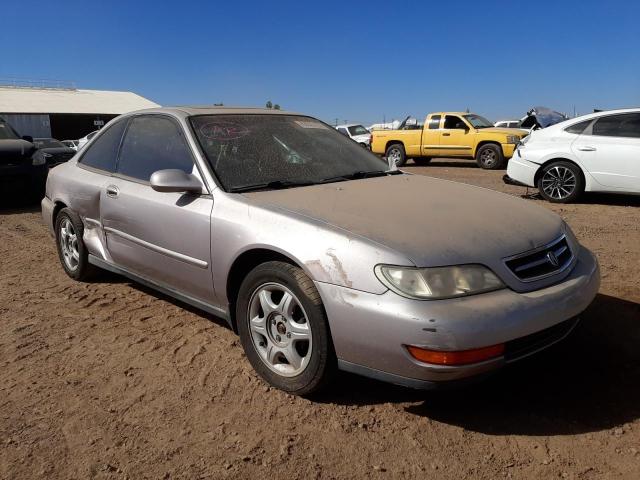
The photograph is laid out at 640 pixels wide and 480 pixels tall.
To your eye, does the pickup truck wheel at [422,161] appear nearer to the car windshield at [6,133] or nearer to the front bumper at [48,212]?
the car windshield at [6,133]

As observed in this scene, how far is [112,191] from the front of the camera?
Answer: 3.88 m

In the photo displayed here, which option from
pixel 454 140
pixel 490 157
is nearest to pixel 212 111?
pixel 490 157

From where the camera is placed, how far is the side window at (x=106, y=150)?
4172 millimetres

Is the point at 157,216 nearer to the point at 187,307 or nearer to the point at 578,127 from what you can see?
the point at 187,307

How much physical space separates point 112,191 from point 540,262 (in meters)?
2.88

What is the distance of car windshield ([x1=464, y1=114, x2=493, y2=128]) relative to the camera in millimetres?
15348


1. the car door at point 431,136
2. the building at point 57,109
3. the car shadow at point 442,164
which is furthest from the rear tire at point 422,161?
the building at point 57,109

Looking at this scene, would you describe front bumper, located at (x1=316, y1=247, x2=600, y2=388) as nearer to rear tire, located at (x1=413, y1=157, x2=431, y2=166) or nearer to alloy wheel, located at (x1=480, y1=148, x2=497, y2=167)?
alloy wheel, located at (x1=480, y1=148, x2=497, y2=167)

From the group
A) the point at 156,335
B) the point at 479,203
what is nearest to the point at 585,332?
the point at 479,203

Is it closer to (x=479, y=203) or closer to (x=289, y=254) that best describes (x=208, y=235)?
(x=289, y=254)

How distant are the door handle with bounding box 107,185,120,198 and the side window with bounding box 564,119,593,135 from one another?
695cm

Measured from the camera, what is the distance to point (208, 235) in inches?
120

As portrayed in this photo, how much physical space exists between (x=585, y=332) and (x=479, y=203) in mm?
1151

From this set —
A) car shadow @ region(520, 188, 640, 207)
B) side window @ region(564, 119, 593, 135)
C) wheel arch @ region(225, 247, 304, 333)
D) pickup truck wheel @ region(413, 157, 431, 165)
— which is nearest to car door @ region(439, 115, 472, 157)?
pickup truck wheel @ region(413, 157, 431, 165)
